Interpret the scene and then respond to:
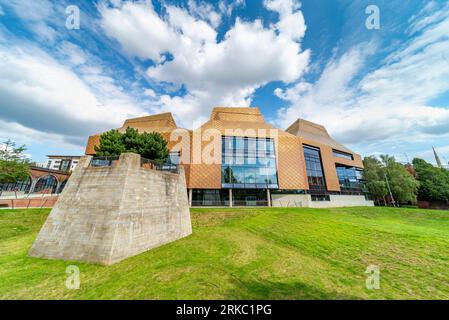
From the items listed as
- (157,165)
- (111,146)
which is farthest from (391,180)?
(111,146)

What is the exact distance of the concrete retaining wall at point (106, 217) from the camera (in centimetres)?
884

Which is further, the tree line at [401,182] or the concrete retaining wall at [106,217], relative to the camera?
the tree line at [401,182]

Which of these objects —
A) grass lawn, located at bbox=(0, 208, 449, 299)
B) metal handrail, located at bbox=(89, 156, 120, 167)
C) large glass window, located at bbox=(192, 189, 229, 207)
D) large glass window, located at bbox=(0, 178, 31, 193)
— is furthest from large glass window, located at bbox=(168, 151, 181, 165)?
large glass window, located at bbox=(0, 178, 31, 193)

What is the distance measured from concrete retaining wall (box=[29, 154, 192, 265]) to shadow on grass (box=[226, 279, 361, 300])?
6585 millimetres

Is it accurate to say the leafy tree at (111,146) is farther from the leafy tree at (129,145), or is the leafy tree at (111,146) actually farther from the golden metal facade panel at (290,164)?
the golden metal facade panel at (290,164)

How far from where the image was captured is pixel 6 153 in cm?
2367

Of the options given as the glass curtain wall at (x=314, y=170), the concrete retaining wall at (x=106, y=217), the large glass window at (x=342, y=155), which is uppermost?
the large glass window at (x=342, y=155)

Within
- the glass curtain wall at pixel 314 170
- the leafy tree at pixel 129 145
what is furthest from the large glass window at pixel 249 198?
the leafy tree at pixel 129 145

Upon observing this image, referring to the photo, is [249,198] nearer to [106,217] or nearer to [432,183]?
[106,217]

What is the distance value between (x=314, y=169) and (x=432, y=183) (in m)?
37.5
